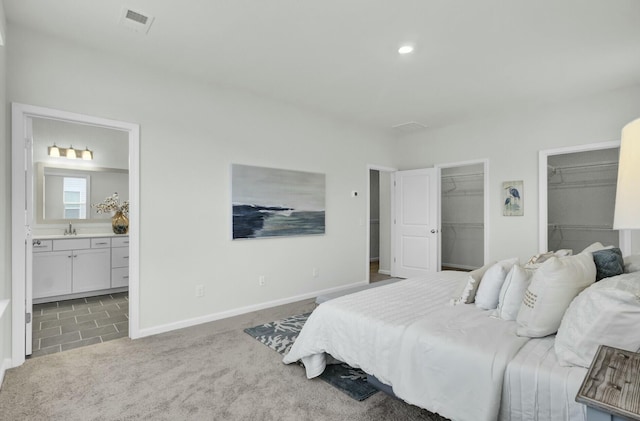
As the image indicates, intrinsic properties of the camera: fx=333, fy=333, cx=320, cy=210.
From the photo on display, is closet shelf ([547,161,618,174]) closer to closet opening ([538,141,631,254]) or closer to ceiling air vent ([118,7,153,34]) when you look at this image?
closet opening ([538,141,631,254])

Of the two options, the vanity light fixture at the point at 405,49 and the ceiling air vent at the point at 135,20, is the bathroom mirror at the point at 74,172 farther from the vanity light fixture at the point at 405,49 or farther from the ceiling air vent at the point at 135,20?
the vanity light fixture at the point at 405,49

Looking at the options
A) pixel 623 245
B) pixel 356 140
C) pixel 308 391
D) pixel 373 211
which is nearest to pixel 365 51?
pixel 356 140

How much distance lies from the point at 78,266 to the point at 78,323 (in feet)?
4.15

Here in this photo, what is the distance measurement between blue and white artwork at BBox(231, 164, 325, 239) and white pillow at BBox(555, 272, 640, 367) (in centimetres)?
314

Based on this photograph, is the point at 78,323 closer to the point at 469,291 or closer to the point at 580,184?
the point at 469,291

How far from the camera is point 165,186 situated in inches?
131

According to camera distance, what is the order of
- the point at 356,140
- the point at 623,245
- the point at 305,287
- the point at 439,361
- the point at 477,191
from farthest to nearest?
the point at 477,191 < the point at 356,140 < the point at 305,287 < the point at 623,245 < the point at 439,361

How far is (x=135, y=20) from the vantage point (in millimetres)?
2496

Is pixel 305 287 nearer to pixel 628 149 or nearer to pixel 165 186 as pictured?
pixel 165 186

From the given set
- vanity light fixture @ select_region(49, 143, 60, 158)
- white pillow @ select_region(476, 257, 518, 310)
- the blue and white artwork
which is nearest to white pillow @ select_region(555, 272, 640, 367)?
white pillow @ select_region(476, 257, 518, 310)

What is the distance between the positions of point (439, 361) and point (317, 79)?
2.95 meters

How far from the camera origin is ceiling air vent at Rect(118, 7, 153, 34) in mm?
2418

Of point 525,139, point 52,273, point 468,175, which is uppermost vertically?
point 525,139

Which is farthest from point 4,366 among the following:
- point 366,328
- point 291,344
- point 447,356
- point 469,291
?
point 469,291
